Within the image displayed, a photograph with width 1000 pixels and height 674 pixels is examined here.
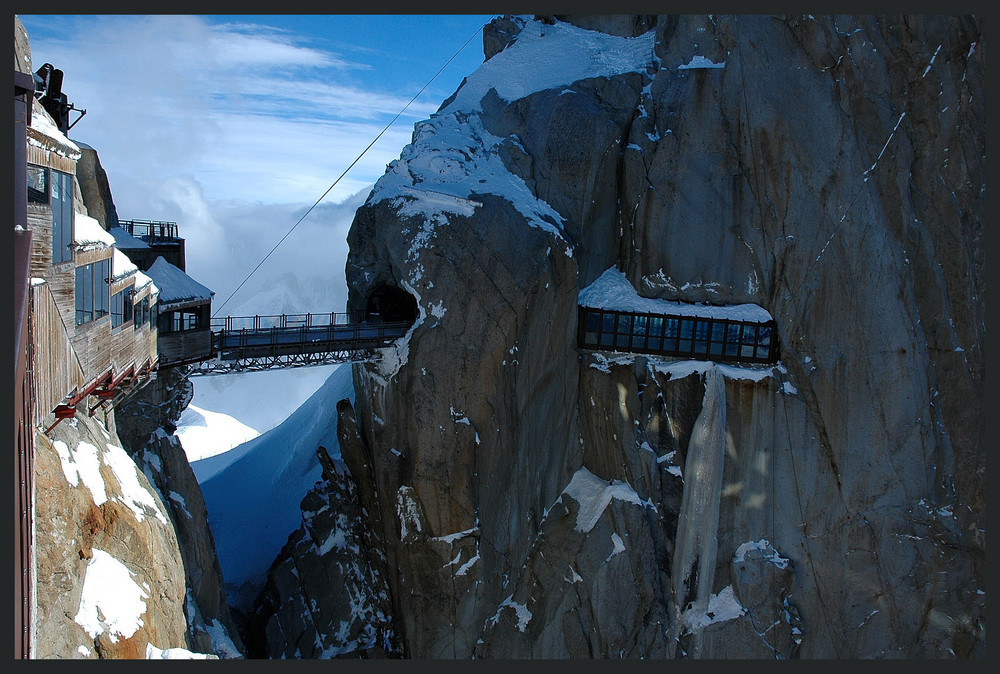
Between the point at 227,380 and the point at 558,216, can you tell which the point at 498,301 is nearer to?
the point at 558,216

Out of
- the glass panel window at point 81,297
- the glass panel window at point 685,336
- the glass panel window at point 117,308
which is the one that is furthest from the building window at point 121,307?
the glass panel window at point 685,336

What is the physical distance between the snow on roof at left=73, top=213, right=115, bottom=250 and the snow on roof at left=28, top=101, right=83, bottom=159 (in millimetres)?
1648

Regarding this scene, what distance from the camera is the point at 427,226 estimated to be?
106 ft

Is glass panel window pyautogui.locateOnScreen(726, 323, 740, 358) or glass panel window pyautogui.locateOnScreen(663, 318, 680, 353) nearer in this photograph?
glass panel window pyautogui.locateOnScreen(726, 323, 740, 358)

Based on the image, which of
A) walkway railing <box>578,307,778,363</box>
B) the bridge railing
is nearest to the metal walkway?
the bridge railing

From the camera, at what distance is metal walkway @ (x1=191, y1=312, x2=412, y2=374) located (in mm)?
30406

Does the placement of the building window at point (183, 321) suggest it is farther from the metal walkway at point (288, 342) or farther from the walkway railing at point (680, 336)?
the walkway railing at point (680, 336)

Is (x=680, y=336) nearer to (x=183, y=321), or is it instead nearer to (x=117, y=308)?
(x=183, y=321)

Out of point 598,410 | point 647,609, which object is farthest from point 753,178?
point 647,609

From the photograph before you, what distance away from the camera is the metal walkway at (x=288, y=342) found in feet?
99.8

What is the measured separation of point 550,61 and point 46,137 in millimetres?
25735

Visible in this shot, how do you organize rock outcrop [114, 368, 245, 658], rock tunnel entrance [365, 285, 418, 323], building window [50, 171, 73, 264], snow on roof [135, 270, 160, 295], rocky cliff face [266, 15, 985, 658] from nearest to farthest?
building window [50, 171, 73, 264] → snow on roof [135, 270, 160, 295] → rock outcrop [114, 368, 245, 658] → rocky cliff face [266, 15, 985, 658] → rock tunnel entrance [365, 285, 418, 323]

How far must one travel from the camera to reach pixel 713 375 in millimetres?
33531

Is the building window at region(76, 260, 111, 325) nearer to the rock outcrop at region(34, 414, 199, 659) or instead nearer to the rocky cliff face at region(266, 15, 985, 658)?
the rock outcrop at region(34, 414, 199, 659)
